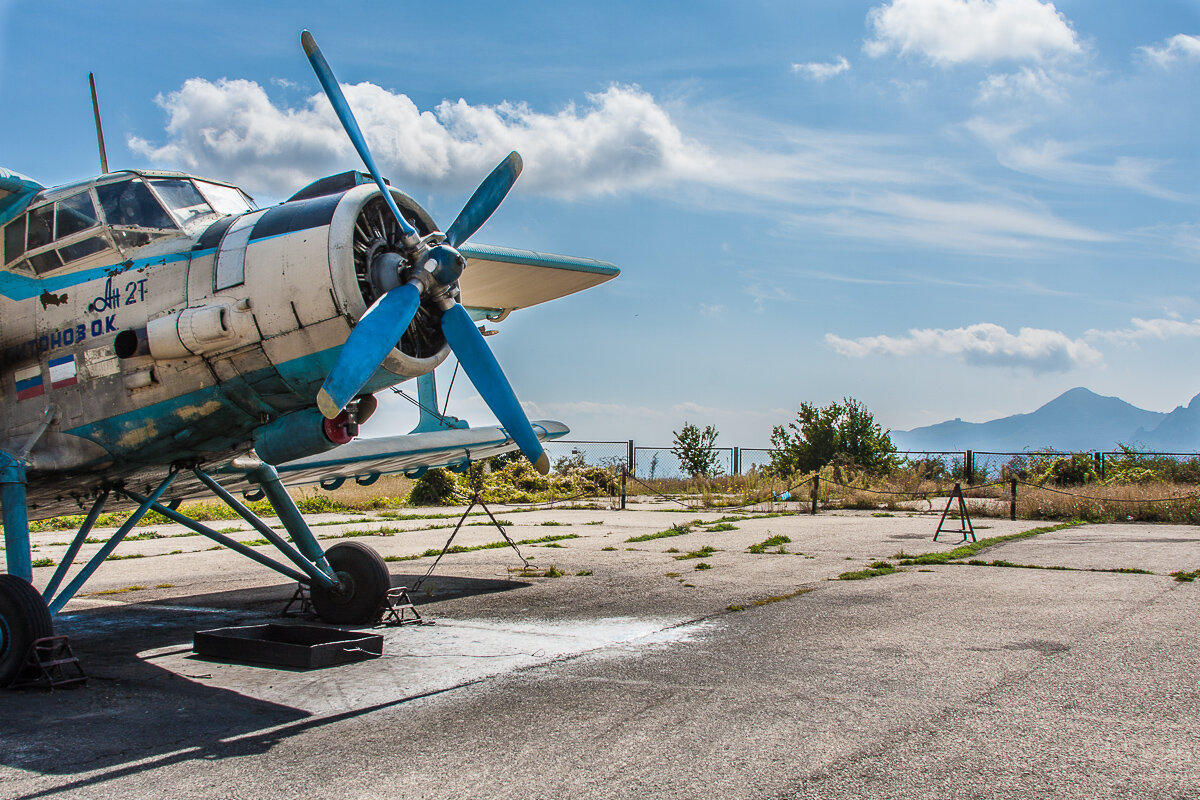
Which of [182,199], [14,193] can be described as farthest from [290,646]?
[14,193]

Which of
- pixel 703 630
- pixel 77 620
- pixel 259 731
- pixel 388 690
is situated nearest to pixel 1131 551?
pixel 703 630

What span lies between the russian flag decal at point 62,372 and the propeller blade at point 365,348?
2592 mm

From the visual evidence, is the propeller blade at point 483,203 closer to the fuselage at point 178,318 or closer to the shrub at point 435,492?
the fuselage at point 178,318

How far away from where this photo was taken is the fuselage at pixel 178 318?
615 centimetres

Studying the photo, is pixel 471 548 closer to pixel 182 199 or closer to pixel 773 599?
pixel 773 599

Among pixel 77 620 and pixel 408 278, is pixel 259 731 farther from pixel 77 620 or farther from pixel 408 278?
pixel 77 620

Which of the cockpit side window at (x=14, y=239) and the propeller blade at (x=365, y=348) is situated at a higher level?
the cockpit side window at (x=14, y=239)

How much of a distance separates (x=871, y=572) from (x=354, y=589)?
645 cm

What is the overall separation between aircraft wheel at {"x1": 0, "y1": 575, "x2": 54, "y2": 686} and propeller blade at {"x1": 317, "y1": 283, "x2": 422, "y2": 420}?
243 cm

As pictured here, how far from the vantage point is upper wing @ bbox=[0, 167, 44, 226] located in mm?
7164

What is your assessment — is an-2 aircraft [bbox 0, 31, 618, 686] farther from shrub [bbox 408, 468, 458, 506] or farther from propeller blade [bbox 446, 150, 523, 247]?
shrub [bbox 408, 468, 458, 506]

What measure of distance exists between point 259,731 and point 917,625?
544 centimetres

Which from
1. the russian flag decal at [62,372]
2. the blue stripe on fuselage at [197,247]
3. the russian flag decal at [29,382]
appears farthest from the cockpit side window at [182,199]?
the russian flag decal at [29,382]

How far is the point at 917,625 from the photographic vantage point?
7656 mm
